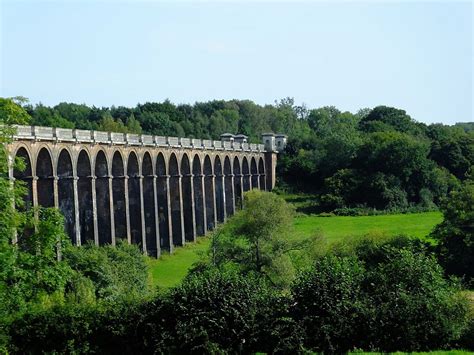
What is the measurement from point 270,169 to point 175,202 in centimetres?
3305

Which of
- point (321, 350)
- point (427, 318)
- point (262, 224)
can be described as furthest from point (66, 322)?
point (262, 224)

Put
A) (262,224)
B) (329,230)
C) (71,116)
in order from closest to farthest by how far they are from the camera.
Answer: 1. (262,224)
2. (329,230)
3. (71,116)

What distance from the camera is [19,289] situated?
30547 mm

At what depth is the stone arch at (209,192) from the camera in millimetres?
82250

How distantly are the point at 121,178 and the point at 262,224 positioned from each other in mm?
18948

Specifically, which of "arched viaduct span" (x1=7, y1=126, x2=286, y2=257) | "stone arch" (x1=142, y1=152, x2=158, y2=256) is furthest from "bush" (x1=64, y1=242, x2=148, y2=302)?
"stone arch" (x1=142, y1=152, x2=158, y2=256)

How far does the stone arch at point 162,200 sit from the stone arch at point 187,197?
19.2 ft

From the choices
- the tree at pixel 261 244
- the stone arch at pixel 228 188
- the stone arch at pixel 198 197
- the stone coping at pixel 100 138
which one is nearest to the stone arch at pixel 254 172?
the stone arch at pixel 228 188

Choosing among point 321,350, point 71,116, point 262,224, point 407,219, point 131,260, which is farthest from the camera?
point 71,116

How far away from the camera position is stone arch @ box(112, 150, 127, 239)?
59812 millimetres

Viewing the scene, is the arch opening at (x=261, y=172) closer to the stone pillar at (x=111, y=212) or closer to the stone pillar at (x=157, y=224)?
the stone pillar at (x=157, y=224)

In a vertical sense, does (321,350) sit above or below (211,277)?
below

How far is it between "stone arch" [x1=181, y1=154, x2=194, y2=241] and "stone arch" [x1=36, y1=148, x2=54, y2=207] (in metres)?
27.3

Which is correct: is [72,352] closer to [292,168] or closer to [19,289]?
[19,289]
